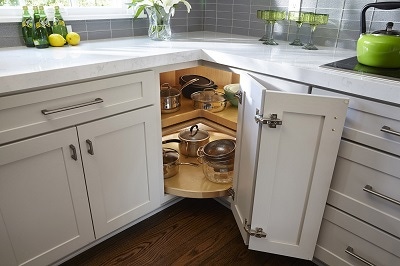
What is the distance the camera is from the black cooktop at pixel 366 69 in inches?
39.5

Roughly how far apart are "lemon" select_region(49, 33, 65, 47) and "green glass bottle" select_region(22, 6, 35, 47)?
9cm

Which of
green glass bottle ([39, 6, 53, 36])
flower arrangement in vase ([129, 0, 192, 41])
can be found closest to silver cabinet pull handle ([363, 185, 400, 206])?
flower arrangement in vase ([129, 0, 192, 41])

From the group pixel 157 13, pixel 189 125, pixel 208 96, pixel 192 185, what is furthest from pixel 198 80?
pixel 192 185

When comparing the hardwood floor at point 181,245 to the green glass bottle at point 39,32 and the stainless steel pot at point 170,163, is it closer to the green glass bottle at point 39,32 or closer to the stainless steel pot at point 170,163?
the stainless steel pot at point 170,163

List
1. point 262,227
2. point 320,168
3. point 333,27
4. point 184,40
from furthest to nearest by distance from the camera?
point 184,40 < point 333,27 < point 262,227 < point 320,168

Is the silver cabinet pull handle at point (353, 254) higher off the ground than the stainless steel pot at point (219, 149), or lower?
lower

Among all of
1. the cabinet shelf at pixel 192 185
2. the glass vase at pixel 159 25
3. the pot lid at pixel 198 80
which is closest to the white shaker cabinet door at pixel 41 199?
the cabinet shelf at pixel 192 185

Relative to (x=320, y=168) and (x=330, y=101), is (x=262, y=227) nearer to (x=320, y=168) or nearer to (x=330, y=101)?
(x=320, y=168)

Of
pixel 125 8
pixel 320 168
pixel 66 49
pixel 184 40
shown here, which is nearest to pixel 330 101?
pixel 320 168

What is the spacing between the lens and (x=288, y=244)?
1.26 m

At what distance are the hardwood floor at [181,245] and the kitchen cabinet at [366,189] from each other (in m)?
0.34

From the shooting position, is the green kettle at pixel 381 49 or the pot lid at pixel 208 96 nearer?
the green kettle at pixel 381 49

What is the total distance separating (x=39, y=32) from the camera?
145 centimetres

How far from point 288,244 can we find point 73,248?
3.03 ft
